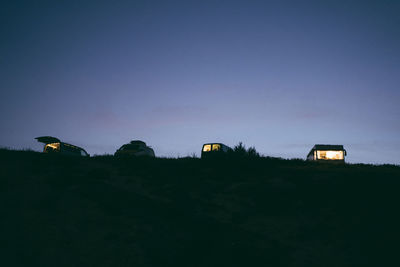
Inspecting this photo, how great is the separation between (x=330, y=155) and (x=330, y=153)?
0.73ft

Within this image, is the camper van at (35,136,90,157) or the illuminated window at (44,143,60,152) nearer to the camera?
the illuminated window at (44,143,60,152)

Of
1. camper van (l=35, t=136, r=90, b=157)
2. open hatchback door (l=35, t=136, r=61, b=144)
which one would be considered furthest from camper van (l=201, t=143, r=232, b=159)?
open hatchback door (l=35, t=136, r=61, b=144)

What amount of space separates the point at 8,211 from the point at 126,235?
4341mm

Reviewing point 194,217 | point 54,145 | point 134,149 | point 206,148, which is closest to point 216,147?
point 206,148

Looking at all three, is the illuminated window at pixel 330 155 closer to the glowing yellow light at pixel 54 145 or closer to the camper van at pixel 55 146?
the camper van at pixel 55 146

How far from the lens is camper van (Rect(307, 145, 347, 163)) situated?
25219 millimetres

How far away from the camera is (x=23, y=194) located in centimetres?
1168

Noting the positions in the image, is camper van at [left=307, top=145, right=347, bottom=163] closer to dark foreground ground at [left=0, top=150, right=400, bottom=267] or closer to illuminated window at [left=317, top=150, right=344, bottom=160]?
illuminated window at [left=317, top=150, right=344, bottom=160]

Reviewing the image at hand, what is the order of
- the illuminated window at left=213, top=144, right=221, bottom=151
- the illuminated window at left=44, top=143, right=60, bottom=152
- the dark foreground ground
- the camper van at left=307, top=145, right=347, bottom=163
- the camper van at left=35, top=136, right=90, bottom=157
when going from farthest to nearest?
the camper van at left=307, top=145, right=347, bottom=163 → the illuminated window at left=213, top=144, right=221, bottom=151 → the camper van at left=35, top=136, right=90, bottom=157 → the illuminated window at left=44, top=143, right=60, bottom=152 → the dark foreground ground

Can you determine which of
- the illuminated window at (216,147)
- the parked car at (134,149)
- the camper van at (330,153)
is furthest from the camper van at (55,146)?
the camper van at (330,153)

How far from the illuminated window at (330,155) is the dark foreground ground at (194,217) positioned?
10.2 meters

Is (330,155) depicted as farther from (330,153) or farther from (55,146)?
(55,146)

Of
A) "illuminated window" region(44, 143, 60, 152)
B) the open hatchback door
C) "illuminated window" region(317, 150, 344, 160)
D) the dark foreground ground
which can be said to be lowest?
the dark foreground ground

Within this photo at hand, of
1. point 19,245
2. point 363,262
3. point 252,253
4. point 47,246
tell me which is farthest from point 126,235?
point 363,262
